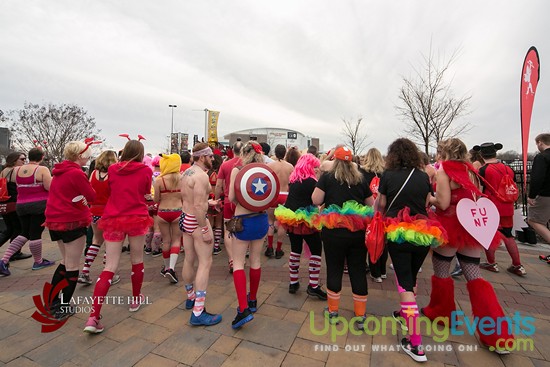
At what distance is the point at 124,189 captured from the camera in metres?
3.10

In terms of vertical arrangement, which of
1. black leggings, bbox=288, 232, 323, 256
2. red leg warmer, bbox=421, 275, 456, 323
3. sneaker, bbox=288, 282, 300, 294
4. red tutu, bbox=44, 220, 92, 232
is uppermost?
red tutu, bbox=44, 220, 92, 232

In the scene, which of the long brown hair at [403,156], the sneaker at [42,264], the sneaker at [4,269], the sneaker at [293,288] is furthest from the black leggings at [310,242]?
the sneaker at [4,269]

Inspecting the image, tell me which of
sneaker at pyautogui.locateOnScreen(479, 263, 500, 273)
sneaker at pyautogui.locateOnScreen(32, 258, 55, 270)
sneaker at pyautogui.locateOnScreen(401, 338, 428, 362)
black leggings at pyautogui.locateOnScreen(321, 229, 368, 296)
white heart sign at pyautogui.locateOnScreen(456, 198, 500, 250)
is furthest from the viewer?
sneaker at pyautogui.locateOnScreen(32, 258, 55, 270)

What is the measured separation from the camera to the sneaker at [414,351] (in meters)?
2.34

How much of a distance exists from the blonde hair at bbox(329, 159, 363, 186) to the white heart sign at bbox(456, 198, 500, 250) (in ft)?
3.24

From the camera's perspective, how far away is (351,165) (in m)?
2.91

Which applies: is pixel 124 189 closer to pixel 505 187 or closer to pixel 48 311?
pixel 48 311

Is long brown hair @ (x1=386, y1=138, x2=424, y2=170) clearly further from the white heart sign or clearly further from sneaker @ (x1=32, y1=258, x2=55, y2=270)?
sneaker @ (x1=32, y1=258, x2=55, y2=270)

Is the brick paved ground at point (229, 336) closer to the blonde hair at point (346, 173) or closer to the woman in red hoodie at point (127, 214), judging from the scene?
the woman in red hoodie at point (127, 214)

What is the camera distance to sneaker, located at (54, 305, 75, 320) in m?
3.06

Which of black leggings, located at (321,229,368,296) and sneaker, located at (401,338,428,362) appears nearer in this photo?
sneaker, located at (401,338,428,362)

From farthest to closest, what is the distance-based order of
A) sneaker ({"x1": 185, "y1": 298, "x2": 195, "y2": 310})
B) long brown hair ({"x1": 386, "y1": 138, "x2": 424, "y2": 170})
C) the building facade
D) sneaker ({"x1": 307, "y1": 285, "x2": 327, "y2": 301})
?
the building facade
sneaker ({"x1": 307, "y1": 285, "x2": 327, "y2": 301})
sneaker ({"x1": 185, "y1": 298, "x2": 195, "y2": 310})
long brown hair ({"x1": 386, "y1": 138, "x2": 424, "y2": 170})

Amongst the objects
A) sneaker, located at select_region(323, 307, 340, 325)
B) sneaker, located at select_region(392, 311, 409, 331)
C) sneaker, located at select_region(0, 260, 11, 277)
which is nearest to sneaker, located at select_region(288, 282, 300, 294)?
sneaker, located at select_region(323, 307, 340, 325)

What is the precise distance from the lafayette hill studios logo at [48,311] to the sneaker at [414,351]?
11.8 feet
